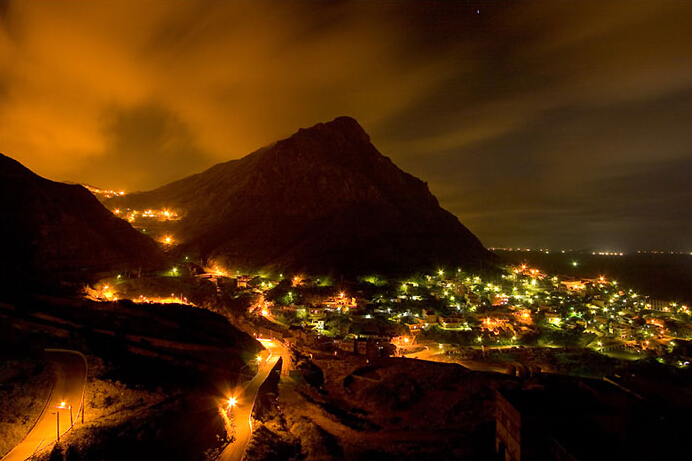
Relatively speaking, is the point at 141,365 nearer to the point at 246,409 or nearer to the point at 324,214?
the point at 246,409

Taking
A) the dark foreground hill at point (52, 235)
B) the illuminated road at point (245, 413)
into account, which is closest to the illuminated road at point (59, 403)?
the illuminated road at point (245, 413)

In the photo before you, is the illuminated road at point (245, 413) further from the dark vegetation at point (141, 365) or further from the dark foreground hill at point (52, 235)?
the dark foreground hill at point (52, 235)

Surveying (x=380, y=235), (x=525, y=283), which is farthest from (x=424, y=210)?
(x=525, y=283)

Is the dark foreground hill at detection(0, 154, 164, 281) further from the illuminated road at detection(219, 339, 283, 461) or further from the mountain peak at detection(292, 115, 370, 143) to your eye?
the mountain peak at detection(292, 115, 370, 143)

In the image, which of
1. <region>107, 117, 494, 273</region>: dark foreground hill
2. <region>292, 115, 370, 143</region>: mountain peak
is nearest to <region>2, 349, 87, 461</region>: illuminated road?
<region>107, 117, 494, 273</region>: dark foreground hill

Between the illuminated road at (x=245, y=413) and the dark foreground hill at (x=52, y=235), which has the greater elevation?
the dark foreground hill at (x=52, y=235)

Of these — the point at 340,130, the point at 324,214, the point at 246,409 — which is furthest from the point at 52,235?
the point at 340,130
